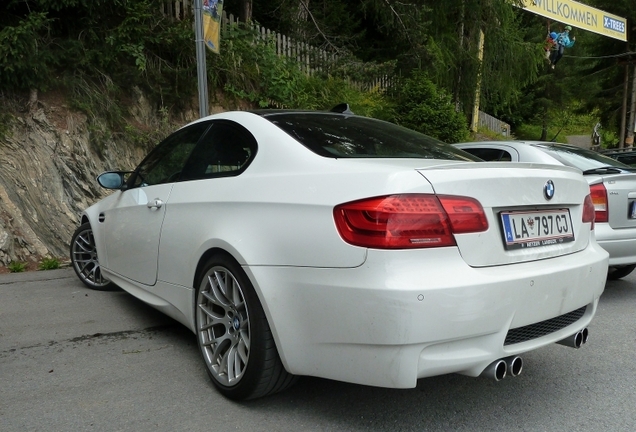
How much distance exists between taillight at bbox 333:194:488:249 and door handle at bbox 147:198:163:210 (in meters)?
1.62

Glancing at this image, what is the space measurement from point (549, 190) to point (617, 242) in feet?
8.64

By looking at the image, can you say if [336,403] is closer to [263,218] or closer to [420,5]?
[263,218]

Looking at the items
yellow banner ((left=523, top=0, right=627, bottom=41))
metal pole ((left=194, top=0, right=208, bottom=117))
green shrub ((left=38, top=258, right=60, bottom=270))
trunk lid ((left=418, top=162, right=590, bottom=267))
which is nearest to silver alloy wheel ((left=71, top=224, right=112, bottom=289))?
green shrub ((left=38, top=258, right=60, bottom=270))

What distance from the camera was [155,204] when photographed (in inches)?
142

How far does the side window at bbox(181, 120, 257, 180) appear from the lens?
3.08 metres

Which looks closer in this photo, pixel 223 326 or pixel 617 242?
pixel 223 326

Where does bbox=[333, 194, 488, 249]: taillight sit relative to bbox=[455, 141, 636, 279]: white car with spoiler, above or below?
above

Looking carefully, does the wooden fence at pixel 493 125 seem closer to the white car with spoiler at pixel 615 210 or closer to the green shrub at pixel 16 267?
the white car with spoiler at pixel 615 210

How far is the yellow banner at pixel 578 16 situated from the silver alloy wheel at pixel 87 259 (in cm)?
1334

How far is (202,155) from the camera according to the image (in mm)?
3457

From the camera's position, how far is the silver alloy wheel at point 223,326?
274cm

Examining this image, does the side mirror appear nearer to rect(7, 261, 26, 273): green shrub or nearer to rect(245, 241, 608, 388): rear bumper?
rect(245, 241, 608, 388): rear bumper

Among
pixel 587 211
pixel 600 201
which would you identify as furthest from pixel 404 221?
pixel 600 201

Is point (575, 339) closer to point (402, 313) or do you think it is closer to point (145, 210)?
point (402, 313)
